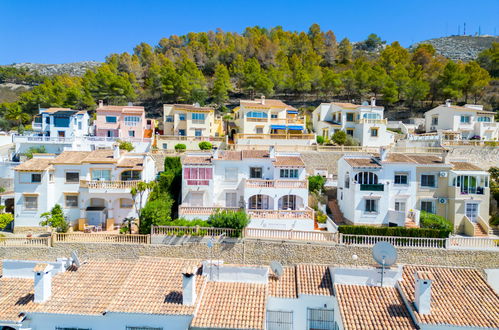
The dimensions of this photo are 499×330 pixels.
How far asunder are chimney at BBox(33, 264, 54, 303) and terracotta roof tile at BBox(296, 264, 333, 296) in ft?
35.0

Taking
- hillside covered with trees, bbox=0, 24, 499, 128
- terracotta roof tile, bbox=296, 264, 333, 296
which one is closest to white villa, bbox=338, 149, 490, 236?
terracotta roof tile, bbox=296, 264, 333, 296

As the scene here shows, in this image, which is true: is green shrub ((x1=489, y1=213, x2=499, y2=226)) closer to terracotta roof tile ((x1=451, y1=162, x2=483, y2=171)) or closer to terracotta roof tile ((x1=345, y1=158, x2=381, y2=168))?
terracotta roof tile ((x1=451, y1=162, x2=483, y2=171))

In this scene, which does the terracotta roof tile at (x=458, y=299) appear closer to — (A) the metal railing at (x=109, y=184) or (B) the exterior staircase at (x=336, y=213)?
(B) the exterior staircase at (x=336, y=213)

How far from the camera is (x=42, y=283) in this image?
568 inches

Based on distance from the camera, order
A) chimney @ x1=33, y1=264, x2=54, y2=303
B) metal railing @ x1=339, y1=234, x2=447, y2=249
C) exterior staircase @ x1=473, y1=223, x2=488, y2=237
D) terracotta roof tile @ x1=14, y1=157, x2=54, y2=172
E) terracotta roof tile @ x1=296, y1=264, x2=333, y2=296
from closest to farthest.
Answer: chimney @ x1=33, y1=264, x2=54, y2=303
terracotta roof tile @ x1=296, y1=264, x2=333, y2=296
metal railing @ x1=339, y1=234, x2=447, y2=249
exterior staircase @ x1=473, y1=223, x2=488, y2=237
terracotta roof tile @ x1=14, y1=157, x2=54, y2=172

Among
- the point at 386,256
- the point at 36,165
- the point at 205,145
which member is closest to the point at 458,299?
the point at 386,256

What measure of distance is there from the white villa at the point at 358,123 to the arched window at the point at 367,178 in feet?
60.0

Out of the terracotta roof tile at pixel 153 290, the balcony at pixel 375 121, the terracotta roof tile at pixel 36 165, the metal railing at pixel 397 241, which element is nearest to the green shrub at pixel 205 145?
the terracotta roof tile at pixel 36 165

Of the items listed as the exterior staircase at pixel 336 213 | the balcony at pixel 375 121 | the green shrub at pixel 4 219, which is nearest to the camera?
the green shrub at pixel 4 219

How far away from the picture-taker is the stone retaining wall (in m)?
26.3

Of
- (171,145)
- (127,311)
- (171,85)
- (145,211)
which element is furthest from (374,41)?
(127,311)

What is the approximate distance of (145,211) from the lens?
90.9 ft

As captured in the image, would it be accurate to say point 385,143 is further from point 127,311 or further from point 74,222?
point 127,311

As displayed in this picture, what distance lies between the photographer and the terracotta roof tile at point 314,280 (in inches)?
635
